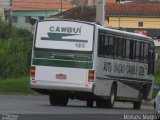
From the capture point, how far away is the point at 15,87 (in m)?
46.1

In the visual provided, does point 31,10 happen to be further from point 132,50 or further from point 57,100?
point 57,100

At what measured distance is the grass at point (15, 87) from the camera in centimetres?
4541

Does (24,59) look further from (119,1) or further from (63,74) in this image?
(119,1)

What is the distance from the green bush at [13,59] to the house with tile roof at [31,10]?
6165cm

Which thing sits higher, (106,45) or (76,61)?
(106,45)

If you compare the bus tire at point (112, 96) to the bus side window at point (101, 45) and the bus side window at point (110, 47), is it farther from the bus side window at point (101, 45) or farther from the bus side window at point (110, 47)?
the bus side window at point (101, 45)

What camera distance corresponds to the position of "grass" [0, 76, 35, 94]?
45406mm

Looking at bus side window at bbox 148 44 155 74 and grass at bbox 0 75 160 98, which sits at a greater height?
bus side window at bbox 148 44 155 74

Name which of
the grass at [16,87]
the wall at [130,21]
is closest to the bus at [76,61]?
the grass at [16,87]

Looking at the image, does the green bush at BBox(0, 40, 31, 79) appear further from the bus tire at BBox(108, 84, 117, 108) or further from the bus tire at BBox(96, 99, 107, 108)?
the bus tire at BBox(108, 84, 117, 108)

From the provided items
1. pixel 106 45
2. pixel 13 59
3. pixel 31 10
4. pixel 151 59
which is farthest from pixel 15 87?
pixel 31 10

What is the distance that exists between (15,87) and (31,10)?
74357 millimetres

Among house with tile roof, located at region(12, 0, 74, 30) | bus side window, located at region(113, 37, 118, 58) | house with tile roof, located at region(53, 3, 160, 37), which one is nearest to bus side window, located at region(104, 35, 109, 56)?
bus side window, located at region(113, 37, 118, 58)

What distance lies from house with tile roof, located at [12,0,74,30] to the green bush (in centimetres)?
6165
